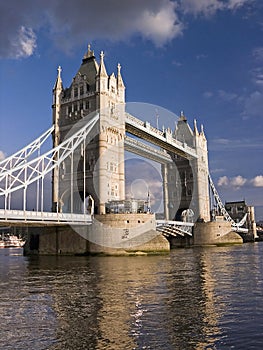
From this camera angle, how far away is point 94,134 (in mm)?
48812

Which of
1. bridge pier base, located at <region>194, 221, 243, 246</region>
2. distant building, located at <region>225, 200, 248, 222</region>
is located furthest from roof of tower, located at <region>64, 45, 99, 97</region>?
distant building, located at <region>225, 200, 248, 222</region>

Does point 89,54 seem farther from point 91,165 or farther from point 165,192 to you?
point 165,192

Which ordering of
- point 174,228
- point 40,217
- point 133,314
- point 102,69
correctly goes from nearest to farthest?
1. point 133,314
2. point 40,217
3. point 102,69
4. point 174,228

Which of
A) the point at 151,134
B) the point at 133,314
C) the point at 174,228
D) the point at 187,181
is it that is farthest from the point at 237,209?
the point at 133,314

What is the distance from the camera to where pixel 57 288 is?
1827cm

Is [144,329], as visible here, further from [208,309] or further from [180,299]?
[180,299]

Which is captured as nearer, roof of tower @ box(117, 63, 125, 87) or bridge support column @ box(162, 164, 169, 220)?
roof of tower @ box(117, 63, 125, 87)

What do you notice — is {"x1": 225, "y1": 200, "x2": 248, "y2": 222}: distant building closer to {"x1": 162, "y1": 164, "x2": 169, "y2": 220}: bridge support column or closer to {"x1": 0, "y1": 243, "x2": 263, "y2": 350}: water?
{"x1": 162, "y1": 164, "x2": 169, "y2": 220}: bridge support column

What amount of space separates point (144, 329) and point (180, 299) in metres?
4.53

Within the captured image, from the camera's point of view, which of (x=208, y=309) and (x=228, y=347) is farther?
(x=208, y=309)

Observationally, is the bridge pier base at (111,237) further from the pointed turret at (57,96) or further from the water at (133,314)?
the water at (133,314)

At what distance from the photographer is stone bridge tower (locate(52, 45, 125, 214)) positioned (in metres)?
48.5

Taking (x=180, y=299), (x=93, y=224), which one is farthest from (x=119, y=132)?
(x=180, y=299)

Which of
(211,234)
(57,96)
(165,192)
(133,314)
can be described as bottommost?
(133,314)
